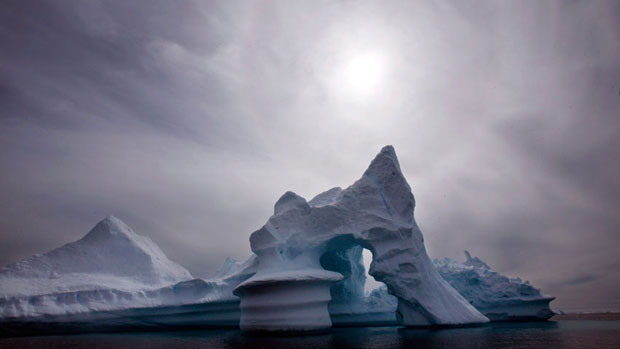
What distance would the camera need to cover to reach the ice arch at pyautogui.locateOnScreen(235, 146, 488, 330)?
1101 centimetres

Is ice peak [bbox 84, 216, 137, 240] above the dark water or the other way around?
above

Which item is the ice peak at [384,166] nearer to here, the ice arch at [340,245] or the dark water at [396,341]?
the ice arch at [340,245]

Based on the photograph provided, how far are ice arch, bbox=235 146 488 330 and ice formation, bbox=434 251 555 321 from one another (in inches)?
237

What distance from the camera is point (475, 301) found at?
17.7 m

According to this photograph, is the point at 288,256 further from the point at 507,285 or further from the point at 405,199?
the point at 507,285

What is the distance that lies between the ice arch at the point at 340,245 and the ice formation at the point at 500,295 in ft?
19.7

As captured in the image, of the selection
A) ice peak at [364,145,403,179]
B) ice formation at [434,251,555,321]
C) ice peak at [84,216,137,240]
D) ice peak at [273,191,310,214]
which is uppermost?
ice peak at [364,145,403,179]

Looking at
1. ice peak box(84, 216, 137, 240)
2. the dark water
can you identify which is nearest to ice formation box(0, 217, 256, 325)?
ice peak box(84, 216, 137, 240)

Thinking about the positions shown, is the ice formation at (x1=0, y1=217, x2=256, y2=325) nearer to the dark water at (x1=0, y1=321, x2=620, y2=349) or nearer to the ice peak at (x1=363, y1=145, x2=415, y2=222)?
the dark water at (x1=0, y1=321, x2=620, y2=349)

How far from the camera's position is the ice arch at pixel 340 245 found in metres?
11.0

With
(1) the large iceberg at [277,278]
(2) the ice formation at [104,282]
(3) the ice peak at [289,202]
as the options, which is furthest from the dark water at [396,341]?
(3) the ice peak at [289,202]

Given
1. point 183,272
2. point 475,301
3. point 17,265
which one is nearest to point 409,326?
point 475,301

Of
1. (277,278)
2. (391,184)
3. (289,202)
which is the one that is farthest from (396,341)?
(289,202)

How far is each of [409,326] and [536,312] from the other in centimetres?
Result: 962
